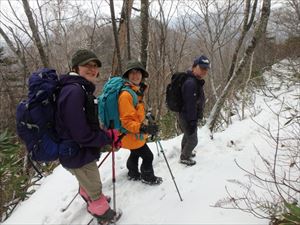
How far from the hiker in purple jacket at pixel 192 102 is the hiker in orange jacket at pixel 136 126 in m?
0.68

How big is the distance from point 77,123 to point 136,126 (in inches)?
31.6

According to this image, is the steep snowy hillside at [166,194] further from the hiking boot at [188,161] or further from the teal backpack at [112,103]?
the teal backpack at [112,103]

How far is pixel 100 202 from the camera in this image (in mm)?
3223

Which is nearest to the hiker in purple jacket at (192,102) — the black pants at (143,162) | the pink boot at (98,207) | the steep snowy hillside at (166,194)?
the steep snowy hillside at (166,194)

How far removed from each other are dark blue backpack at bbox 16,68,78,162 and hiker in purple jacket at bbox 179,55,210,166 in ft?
6.12

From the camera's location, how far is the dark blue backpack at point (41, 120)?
105 inches

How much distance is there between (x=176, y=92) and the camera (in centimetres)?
427

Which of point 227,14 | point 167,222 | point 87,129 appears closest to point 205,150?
point 167,222

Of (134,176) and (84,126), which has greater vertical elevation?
(84,126)

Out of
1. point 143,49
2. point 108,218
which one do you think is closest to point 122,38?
point 143,49

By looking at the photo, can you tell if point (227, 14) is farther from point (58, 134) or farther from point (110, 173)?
point (58, 134)

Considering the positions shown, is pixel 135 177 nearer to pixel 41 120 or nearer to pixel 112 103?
pixel 112 103

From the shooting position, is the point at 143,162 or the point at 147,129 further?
the point at 143,162

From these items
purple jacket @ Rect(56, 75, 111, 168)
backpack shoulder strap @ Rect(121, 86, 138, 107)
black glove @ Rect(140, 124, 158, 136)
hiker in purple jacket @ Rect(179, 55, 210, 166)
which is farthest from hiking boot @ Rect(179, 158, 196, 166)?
purple jacket @ Rect(56, 75, 111, 168)
